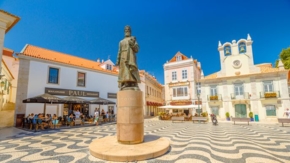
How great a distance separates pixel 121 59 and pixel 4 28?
9137mm

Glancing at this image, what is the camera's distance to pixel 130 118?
218 inches

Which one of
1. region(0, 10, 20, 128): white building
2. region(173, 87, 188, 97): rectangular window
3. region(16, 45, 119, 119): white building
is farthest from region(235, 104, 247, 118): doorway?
region(0, 10, 20, 128): white building

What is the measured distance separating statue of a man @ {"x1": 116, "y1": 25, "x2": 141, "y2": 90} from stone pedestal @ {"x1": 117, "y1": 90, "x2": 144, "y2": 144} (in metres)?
0.46

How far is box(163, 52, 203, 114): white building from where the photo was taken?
26558 millimetres

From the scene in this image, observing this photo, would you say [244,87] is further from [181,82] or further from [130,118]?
[130,118]

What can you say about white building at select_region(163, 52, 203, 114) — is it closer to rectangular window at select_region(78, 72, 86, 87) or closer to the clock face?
the clock face

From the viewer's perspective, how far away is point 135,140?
547 centimetres

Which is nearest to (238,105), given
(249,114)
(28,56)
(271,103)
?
(249,114)

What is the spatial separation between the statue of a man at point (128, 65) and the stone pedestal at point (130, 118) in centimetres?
46

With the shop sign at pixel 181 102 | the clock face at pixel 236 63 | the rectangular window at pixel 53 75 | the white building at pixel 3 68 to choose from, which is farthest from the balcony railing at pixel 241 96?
the white building at pixel 3 68

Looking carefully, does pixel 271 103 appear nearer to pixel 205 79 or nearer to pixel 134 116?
pixel 205 79

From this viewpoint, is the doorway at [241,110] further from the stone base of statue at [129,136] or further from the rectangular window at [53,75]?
the rectangular window at [53,75]

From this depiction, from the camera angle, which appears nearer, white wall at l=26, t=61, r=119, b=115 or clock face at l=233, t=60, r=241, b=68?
white wall at l=26, t=61, r=119, b=115

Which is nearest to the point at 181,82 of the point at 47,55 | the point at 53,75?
the point at 53,75
